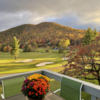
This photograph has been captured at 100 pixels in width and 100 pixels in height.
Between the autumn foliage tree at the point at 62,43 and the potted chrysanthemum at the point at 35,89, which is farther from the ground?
the autumn foliage tree at the point at 62,43

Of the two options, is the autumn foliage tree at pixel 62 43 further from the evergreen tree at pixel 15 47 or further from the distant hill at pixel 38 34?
the evergreen tree at pixel 15 47

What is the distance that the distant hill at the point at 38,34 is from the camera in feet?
27.8

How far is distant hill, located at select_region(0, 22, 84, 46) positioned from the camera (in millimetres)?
8462

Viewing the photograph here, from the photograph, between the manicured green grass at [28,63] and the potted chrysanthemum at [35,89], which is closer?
the potted chrysanthemum at [35,89]

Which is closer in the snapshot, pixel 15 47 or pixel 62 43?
pixel 15 47

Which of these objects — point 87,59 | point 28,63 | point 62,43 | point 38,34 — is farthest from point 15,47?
point 87,59

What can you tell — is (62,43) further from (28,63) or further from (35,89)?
(35,89)

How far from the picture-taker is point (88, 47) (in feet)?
13.0

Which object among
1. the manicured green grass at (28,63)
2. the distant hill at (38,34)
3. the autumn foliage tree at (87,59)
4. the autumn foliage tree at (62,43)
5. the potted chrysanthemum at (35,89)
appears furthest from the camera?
the autumn foliage tree at (62,43)

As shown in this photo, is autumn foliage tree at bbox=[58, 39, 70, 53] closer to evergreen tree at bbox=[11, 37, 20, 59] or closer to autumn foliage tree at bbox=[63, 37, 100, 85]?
evergreen tree at bbox=[11, 37, 20, 59]

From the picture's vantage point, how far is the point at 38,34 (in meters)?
10.5

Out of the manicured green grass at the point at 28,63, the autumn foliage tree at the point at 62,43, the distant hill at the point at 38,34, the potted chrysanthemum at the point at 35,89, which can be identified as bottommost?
the manicured green grass at the point at 28,63

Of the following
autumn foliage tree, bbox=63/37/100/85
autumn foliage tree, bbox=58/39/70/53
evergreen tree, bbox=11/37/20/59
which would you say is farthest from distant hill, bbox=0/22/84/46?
autumn foliage tree, bbox=63/37/100/85

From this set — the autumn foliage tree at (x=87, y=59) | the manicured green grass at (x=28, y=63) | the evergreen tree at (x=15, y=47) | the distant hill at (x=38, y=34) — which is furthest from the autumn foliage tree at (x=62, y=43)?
the autumn foliage tree at (x=87, y=59)
